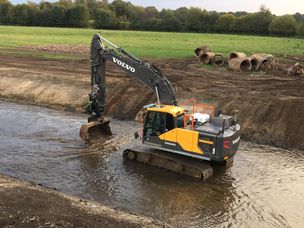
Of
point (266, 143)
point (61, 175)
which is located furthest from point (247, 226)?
point (266, 143)

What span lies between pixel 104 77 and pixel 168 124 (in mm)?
5272

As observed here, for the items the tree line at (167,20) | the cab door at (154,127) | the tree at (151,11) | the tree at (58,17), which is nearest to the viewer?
the cab door at (154,127)

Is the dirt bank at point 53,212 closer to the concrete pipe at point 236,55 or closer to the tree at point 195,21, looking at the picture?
the concrete pipe at point 236,55

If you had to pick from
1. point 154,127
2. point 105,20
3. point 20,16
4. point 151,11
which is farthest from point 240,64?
point 151,11

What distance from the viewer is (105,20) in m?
109

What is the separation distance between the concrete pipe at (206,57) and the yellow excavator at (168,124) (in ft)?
63.9

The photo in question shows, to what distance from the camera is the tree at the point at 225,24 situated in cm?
9562

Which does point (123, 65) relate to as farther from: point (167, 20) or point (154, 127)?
point (167, 20)

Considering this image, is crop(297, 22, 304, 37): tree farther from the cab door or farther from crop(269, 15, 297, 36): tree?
the cab door

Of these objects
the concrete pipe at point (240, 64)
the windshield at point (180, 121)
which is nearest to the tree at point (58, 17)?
the concrete pipe at point (240, 64)

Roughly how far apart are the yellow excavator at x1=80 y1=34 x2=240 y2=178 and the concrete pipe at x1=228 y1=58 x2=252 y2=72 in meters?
17.3

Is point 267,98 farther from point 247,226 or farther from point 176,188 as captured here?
point 247,226

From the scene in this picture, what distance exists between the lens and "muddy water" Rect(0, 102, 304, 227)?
14062mm

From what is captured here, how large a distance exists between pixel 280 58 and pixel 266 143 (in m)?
22.2
